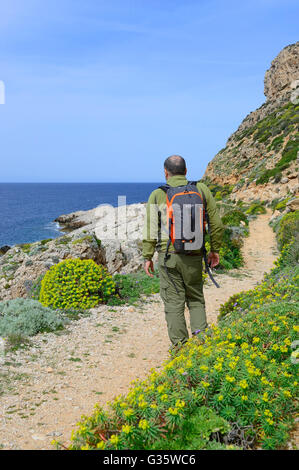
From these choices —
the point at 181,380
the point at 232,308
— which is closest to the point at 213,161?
the point at 232,308

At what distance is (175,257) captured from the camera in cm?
438

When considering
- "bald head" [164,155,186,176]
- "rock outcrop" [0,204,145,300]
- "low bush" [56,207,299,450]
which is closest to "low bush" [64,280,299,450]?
"low bush" [56,207,299,450]

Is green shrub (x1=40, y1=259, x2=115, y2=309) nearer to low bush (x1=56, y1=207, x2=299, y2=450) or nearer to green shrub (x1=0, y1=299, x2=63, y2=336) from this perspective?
green shrub (x1=0, y1=299, x2=63, y2=336)

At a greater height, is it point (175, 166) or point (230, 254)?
point (175, 166)

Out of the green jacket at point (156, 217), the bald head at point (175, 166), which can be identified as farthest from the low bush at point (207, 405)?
the bald head at point (175, 166)

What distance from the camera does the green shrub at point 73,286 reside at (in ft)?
24.2

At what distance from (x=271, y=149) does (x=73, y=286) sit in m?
34.6

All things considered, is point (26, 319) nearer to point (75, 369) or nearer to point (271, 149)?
point (75, 369)

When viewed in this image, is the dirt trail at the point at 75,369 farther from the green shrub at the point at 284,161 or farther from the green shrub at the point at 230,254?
the green shrub at the point at 284,161

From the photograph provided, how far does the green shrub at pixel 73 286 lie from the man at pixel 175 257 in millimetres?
3209

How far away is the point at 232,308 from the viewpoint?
20.6 ft

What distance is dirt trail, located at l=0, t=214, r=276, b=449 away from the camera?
3578 mm

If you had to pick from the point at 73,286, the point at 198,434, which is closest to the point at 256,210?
the point at 73,286

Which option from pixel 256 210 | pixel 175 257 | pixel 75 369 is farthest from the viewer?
pixel 256 210
